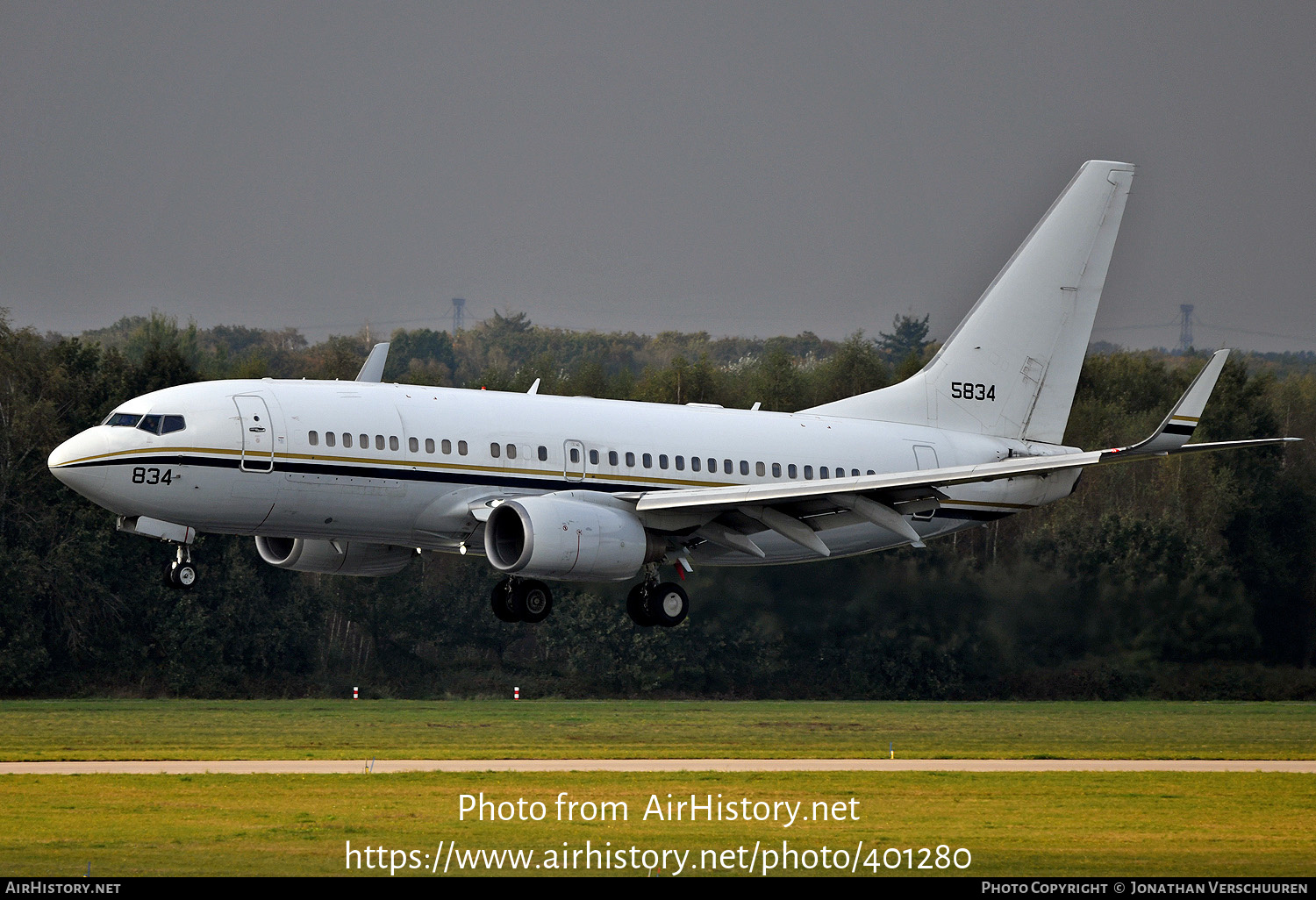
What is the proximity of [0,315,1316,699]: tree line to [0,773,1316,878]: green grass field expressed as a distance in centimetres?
1616

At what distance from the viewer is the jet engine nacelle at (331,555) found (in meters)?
37.6

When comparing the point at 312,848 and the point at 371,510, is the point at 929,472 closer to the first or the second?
the point at 371,510

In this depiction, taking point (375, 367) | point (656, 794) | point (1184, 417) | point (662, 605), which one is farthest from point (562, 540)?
point (1184, 417)

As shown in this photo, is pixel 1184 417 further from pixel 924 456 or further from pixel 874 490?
pixel 924 456

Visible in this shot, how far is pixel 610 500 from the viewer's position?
3628 centimetres

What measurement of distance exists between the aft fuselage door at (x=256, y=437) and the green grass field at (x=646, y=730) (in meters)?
6.39

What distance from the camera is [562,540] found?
33.9 m

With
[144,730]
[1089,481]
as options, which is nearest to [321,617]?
[144,730]

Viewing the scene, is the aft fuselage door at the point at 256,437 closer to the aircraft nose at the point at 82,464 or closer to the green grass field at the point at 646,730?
the aircraft nose at the point at 82,464

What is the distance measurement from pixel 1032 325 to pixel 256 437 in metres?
20.6

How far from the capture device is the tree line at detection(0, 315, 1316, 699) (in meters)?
49.5

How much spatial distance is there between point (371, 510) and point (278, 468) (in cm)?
206

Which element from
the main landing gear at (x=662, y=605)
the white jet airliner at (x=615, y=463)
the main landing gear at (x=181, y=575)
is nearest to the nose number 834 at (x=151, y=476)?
the white jet airliner at (x=615, y=463)

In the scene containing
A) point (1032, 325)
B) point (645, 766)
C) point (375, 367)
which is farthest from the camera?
point (1032, 325)
